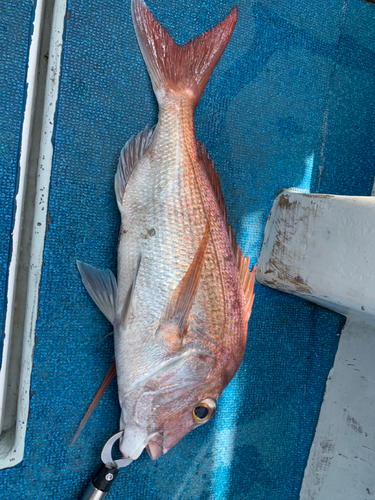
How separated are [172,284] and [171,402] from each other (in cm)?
38

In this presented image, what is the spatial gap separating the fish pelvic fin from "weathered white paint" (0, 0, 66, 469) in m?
0.30

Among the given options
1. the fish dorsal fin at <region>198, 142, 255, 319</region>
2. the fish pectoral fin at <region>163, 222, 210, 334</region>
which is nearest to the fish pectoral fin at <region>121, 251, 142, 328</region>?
the fish pectoral fin at <region>163, 222, 210, 334</region>

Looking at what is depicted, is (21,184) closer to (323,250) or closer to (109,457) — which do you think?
(109,457)

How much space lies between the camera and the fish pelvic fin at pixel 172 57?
141cm

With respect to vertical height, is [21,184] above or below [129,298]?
above

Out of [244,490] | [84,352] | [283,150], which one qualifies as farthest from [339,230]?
[244,490]

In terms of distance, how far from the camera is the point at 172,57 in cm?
142

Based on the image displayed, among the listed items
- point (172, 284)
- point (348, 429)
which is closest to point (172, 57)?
point (172, 284)

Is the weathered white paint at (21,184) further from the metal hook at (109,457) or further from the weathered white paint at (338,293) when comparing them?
the weathered white paint at (338,293)

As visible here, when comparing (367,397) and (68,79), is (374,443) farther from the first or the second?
(68,79)

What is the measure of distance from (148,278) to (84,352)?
1.45ft

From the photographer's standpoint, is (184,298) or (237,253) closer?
(184,298)

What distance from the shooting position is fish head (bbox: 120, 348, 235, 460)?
1.21 meters

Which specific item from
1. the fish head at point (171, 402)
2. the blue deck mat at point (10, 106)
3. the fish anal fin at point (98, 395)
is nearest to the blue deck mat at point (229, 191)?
the fish anal fin at point (98, 395)
